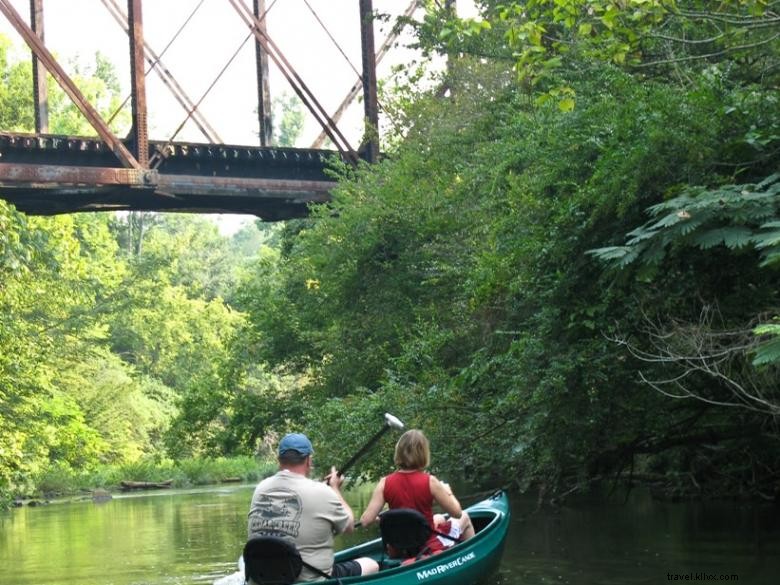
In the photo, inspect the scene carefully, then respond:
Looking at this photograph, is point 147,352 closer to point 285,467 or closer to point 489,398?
point 489,398

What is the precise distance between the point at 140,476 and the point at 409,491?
35.6 m

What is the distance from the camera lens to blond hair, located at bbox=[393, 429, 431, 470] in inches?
408

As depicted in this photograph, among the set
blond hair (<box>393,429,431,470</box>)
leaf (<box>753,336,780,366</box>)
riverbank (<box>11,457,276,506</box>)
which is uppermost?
leaf (<box>753,336,780,366</box>)

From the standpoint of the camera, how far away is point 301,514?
9.22 m

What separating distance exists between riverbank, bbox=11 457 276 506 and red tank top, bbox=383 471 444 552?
28003 millimetres

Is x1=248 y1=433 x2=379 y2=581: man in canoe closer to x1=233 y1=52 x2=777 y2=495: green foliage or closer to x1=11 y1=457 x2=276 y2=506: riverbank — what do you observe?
x1=233 y1=52 x2=777 y2=495: green foliage

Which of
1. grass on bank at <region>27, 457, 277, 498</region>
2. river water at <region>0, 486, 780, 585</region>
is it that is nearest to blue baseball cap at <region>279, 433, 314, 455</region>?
river water at <region>0, 486, 780, 585</region>

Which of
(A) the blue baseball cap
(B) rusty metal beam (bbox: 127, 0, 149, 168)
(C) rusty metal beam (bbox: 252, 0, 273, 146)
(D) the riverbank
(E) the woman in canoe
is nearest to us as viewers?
(A) the blue baseball cap

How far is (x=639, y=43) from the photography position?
13672 mm

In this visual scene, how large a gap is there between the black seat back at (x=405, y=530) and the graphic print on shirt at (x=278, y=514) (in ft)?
4.83

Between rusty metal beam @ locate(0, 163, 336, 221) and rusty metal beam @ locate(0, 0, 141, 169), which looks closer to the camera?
rusty metal beam @ locate(0, 0, 141, 169)

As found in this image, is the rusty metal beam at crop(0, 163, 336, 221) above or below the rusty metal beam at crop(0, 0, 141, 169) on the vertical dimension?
below

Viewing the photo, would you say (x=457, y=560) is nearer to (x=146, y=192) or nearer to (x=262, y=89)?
(x=146, y=192)

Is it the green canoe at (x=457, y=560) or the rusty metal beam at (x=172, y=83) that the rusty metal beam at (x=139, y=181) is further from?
the green canoe at (x=457, y=560)
